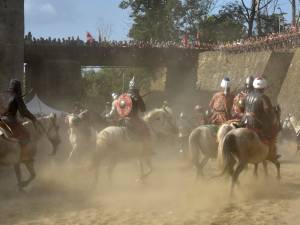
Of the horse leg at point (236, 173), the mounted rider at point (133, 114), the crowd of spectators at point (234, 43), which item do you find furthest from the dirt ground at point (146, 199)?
the crowd of spectators at point (234, 43)

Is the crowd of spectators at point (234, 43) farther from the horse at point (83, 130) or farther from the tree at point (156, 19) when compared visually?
the horse at point (83, 130)

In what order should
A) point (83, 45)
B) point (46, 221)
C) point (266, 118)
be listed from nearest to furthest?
1. point (46, 221)
2. point (266, 118)
3. point (83, 45)

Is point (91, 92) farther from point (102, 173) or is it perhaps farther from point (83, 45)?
point (102, 173)

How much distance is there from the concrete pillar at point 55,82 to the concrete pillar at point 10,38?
323 inches

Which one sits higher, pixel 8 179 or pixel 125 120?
pixel 125 120

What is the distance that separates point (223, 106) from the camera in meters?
13.2

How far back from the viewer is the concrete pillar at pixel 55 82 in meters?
34.9

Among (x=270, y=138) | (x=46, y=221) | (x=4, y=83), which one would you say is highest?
(x=4, y=83)

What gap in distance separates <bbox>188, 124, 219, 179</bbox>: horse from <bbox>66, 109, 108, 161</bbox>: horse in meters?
2.64

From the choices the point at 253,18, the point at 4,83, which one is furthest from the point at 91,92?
the point at 4,83

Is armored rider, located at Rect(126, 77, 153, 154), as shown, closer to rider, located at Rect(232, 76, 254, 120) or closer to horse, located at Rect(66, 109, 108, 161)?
horse, located at Rect(66, 109, 108, 161)

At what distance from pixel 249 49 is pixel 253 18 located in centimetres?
2029

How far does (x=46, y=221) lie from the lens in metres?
9.28

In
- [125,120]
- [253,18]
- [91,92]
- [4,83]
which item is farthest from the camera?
[91,92]
